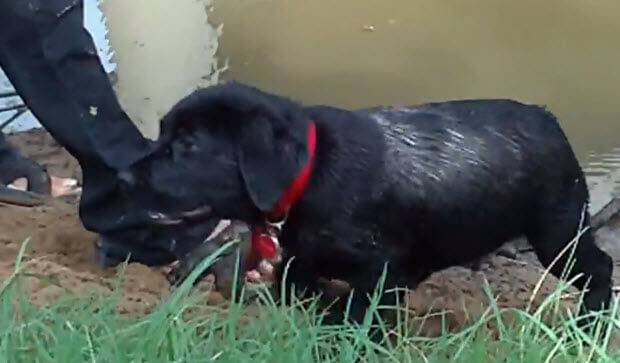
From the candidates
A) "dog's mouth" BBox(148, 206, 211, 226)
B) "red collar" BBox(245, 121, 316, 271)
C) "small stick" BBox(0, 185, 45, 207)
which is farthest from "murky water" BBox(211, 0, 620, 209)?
"dog's mouth" BBox(148, 206, 211, 226)

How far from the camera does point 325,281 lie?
4195mm

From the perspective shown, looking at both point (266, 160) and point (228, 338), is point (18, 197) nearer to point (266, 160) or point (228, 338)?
point (266, 160)

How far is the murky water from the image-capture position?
6.55m

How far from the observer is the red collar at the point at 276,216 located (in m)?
3.73

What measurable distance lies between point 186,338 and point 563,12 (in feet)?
17.6

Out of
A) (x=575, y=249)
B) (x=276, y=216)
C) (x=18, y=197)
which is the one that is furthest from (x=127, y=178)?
(x=575, y=249)

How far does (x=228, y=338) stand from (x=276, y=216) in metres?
0.61

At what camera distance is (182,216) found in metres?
3.88

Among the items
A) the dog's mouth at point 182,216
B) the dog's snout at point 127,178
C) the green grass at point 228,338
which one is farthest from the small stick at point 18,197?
the green grass at point 228,338

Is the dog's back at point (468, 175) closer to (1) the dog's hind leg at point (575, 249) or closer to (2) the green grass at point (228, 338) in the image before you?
(1) the dog's hind leg at point (575, 249)

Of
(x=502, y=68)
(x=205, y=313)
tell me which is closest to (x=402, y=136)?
(x=205, y=313)

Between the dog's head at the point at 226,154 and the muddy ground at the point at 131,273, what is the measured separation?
36 cm

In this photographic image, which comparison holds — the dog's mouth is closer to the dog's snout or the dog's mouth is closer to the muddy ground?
the dog's snout

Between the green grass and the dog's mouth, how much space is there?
0.41 metres
